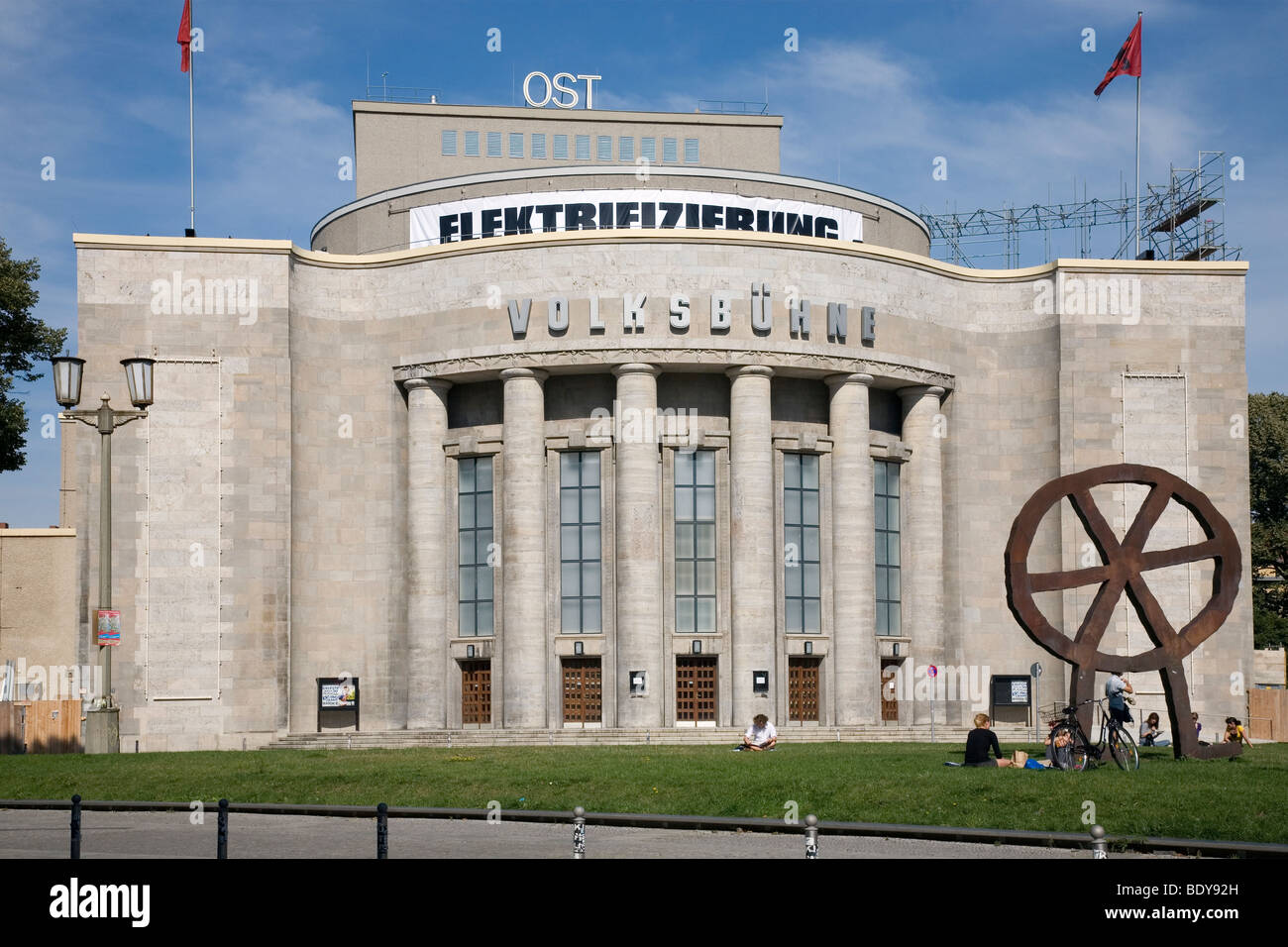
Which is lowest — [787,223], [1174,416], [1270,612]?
[1270,612]

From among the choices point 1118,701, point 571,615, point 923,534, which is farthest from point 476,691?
point 1118,701

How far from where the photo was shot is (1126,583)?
118 ft

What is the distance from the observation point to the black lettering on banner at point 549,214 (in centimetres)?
6562

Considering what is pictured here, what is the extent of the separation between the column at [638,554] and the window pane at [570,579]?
6.90 ft

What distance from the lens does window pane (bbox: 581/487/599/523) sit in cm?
5944

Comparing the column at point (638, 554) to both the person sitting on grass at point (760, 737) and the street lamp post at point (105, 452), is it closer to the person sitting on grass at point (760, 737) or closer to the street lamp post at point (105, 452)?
the person sitting on grass at point (760, 737)

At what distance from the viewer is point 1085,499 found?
36.5 meters

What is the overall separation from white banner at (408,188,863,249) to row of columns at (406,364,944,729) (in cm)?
920
